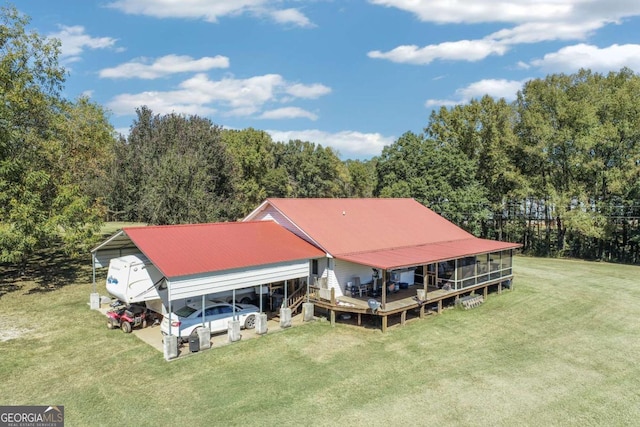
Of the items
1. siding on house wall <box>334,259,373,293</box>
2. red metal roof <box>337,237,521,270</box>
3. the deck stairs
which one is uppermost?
red metal roof <box>337,237,521,270</box>

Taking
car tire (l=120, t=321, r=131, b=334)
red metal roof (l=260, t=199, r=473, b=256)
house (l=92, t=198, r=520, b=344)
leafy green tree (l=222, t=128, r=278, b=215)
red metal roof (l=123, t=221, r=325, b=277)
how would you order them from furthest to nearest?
leafy green tree (l=222, t=128, r=278, b=215) < red metal roof (l=260, t=199, r=473, b=256) < car tire (l=120, t=321, r=131, b=334) < house (l=92, t=198, r=520, b=344) < red metal roof (l=123, t=221, r=325, b=277)

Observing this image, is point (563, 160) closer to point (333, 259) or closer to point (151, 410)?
point (333, 259)

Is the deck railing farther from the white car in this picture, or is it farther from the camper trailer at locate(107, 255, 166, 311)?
the camper trailer at locate(107, 255, 166, 311)

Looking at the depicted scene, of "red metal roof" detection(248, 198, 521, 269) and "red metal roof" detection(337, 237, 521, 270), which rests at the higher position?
"red metal roof" detection(248, 198, 521, 269)

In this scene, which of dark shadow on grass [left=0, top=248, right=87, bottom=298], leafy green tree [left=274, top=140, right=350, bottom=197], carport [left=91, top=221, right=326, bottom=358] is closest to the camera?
carport [left=91, top=221, right=326, bottom=358]

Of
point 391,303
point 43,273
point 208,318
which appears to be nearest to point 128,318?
point 208,318

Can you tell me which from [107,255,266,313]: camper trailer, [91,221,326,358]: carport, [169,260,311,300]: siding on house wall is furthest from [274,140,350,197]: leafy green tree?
[107,255,266,313]: camper trailer

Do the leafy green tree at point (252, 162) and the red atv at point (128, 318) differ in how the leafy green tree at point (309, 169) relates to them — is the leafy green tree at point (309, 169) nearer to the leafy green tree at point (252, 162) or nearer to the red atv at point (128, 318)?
the leafy green tree at point (252, 162)

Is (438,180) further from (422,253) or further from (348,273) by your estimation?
(348,273)
